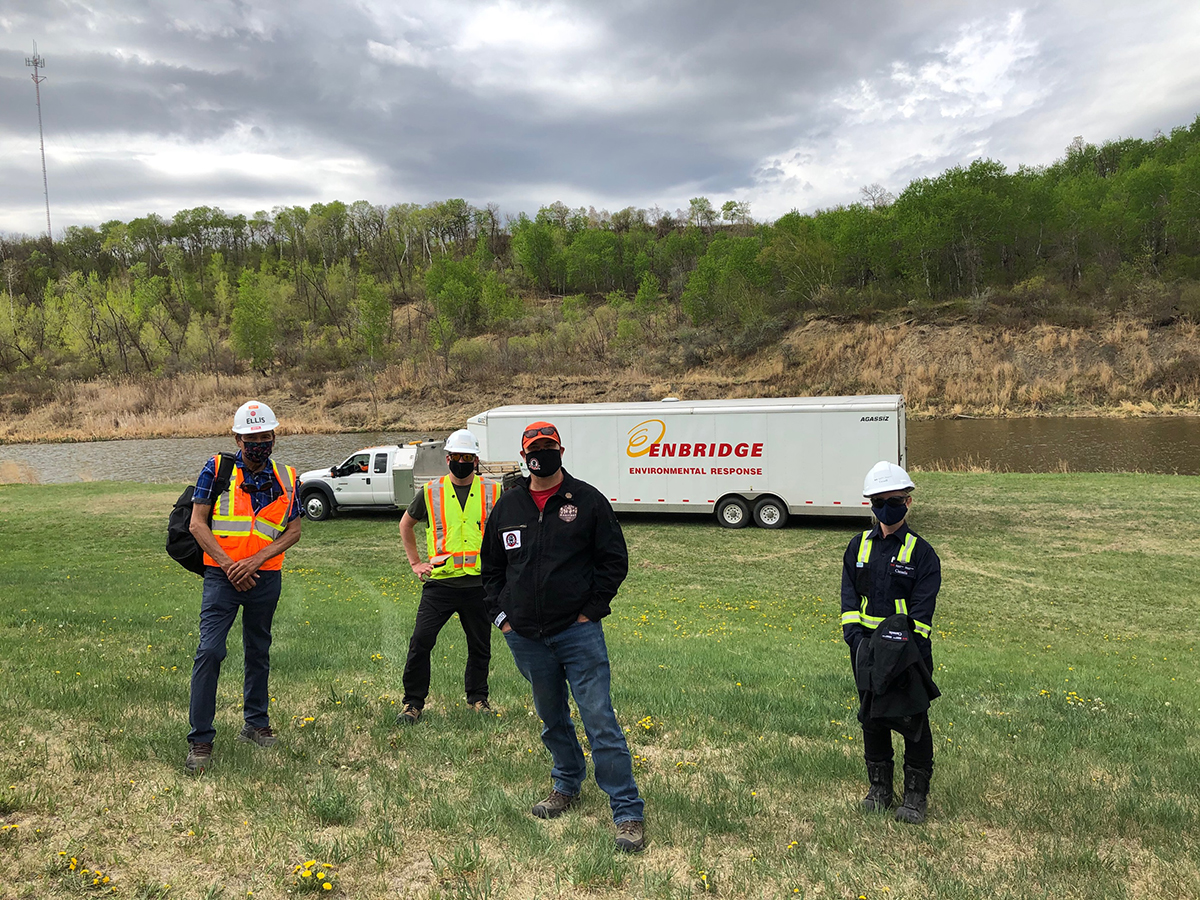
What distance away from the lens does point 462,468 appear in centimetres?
556

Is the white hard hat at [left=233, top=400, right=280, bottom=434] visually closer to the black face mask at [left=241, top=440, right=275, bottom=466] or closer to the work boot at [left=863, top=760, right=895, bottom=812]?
the black face mask at [left=241, top=440, right=275, bottom=466]

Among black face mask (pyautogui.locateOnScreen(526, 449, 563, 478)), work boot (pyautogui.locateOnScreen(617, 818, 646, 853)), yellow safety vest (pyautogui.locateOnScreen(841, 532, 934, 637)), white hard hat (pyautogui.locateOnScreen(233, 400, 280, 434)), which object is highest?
white hard hat (pyautogui.locateOnScreen(233, 400, 280, 434))

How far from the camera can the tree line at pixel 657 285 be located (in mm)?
64125

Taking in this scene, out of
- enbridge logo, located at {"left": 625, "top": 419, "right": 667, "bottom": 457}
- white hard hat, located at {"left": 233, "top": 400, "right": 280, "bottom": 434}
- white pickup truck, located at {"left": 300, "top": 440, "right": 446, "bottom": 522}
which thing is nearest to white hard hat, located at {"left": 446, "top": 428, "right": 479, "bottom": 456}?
white hard hat, located at {"left": 233, "top": 400, "right": 280, "bottom": 434}

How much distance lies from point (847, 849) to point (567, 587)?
1.78 m

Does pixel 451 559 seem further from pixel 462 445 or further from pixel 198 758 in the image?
pixel 198 758

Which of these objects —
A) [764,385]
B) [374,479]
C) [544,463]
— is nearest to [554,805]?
[544,463]

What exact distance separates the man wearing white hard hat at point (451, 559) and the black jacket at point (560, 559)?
5.73 ft

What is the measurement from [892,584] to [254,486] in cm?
375

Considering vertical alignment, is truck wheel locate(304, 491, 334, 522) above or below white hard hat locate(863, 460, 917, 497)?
below

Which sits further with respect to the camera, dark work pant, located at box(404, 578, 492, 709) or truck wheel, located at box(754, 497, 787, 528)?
truck wheel, located at box(754, 497, 787, 528)

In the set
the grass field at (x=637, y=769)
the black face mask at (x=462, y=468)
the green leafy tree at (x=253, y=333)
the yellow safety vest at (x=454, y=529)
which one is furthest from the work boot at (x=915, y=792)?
the green leafy tree at (x=253, y=333)

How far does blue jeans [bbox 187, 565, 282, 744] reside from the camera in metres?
4.42

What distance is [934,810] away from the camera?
415cm
